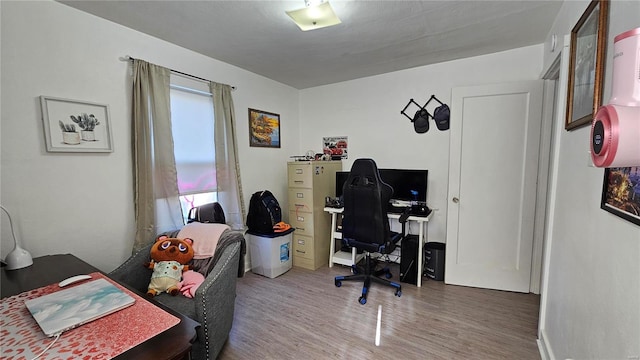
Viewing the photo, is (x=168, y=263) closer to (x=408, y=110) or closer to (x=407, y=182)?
(x=407, y=182)

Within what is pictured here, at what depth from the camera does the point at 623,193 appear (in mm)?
906

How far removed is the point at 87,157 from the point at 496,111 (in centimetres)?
346

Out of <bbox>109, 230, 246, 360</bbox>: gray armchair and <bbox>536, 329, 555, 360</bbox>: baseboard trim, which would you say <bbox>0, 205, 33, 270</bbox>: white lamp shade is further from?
<bbox>536, 329, 555, 360</bbox>: baseboard trim

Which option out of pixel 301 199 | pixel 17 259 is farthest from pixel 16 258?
pixel 301 199

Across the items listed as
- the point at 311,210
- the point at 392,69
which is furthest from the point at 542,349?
the point at 392,69

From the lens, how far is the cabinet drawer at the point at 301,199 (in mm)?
3135

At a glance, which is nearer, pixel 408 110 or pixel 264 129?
pixel 408 110

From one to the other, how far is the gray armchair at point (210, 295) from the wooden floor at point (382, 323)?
0.33 meters

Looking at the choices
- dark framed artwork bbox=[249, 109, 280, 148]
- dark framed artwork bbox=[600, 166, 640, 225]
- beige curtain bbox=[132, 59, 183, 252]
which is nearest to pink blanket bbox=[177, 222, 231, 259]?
beige curtain bbox=[132, 59, 183, 252]

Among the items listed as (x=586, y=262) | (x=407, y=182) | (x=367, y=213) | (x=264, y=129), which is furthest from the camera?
(x=264, y=129)

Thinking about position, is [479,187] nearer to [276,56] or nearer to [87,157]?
[276,56]

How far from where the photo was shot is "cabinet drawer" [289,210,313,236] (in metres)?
3.17

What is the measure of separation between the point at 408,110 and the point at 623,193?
7.96 ft

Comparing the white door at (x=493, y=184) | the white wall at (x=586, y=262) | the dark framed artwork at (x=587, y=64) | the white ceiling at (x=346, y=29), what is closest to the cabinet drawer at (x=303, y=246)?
the white door at (x=493, y=184)
